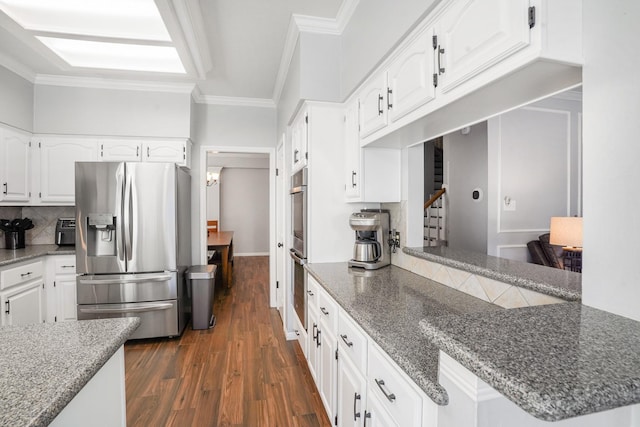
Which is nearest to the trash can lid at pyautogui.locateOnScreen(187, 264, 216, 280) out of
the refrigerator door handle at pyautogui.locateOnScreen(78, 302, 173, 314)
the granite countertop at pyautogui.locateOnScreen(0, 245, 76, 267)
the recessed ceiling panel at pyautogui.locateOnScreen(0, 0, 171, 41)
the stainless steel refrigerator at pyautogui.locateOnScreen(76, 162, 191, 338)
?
the stainless steel refrigerator at pyautogui.locateOnScreen(76, 162, 191, 338)

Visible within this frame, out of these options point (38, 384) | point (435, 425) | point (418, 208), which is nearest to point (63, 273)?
point (38, 384)

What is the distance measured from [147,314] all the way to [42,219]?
187 cm

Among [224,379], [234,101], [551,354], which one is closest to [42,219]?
[234,101]

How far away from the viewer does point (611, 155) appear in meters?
0.90

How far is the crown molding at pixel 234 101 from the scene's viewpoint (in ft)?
13.4

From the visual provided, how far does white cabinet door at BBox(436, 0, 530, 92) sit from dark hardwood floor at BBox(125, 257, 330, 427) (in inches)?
79.5

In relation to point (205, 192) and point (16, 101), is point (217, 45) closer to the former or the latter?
point (205, 192)

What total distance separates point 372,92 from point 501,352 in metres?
1.74

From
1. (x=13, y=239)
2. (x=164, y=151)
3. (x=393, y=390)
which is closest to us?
(x=393, y=390)

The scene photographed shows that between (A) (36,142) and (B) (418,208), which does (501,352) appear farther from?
(A) (36,142)

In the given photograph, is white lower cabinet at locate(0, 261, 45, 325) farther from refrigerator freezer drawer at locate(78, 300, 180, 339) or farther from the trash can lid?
the trash can lid

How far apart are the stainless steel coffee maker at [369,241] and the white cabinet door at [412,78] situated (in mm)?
719

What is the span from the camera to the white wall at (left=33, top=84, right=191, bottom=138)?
3525mm

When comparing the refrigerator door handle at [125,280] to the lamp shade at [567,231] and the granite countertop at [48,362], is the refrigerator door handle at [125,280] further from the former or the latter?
the lamp shade at [567,231]
